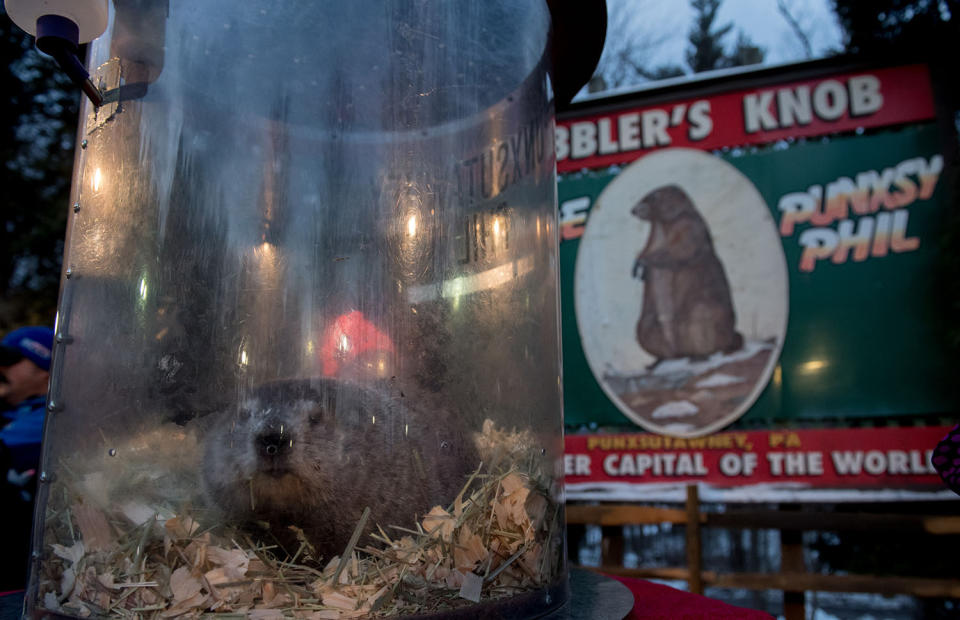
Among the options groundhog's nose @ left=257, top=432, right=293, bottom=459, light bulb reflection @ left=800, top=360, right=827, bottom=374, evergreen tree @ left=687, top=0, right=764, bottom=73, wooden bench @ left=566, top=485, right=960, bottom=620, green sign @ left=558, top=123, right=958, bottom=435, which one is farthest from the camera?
evergreen tree @ left=687, top=0, right=764, bottom=73

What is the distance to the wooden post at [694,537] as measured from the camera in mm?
3959

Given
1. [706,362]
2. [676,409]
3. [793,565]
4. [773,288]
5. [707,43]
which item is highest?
[707,43]

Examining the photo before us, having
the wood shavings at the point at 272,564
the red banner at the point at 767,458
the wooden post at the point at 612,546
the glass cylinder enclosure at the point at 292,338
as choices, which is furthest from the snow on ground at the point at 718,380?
the wood shavings at the point at 272,564

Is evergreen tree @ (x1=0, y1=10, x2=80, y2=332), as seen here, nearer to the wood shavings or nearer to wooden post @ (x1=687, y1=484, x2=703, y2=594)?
wooden post @ (x1=687, y1=484, x2=703, y2=594)

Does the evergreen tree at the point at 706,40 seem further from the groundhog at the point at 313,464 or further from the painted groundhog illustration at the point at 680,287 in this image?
the groundhog at the point at 313,464

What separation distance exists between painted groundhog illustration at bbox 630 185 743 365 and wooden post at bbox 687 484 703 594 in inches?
32.3

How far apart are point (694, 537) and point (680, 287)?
1.48 m

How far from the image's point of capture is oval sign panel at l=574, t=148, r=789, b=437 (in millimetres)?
4008

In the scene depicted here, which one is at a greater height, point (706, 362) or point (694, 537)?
point (706, 362)

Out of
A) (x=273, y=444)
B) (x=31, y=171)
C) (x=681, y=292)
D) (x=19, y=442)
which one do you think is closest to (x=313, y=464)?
(x=273, y=444)

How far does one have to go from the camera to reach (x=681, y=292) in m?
4.16

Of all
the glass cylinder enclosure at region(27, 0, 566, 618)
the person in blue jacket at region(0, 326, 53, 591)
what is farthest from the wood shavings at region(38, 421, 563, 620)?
the person in blue jacket at region(0, 326, 53, 591)

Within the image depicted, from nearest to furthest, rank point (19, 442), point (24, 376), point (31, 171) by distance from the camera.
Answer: point (19, 442), point (24, 376), point (31, 171)

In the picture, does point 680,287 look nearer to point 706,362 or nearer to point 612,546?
point 706,362
